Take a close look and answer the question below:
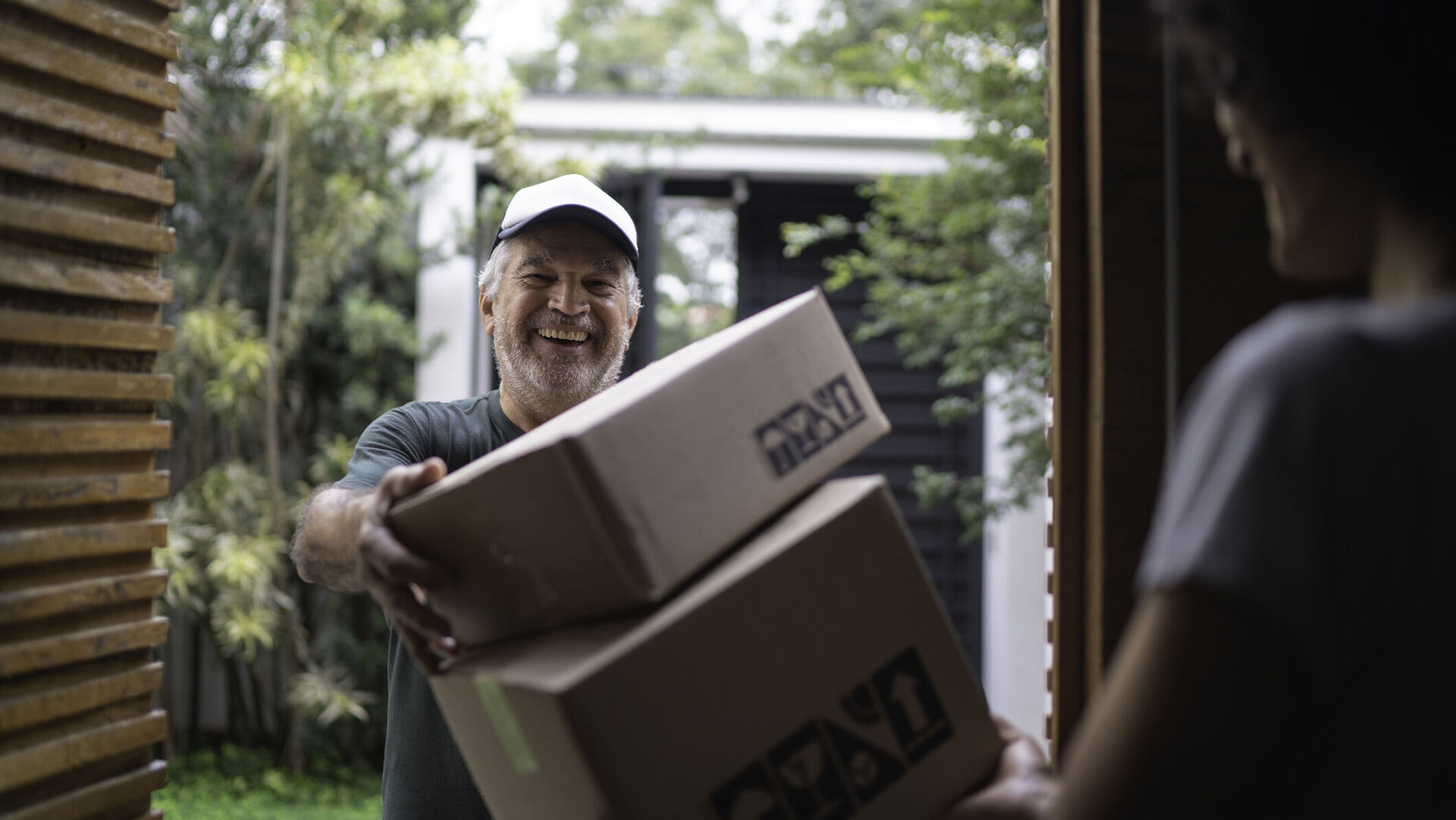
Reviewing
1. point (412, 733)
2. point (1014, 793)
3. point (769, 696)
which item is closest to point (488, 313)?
point (412, 733)

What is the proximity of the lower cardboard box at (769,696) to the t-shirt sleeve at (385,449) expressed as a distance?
52 cm

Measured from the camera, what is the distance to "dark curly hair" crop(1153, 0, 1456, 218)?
0.58 metres

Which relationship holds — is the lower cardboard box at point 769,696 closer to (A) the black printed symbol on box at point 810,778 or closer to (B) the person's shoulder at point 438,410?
(A) the black printed symbol on box at point 810,778

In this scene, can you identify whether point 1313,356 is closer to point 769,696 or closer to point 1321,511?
point 1321,511

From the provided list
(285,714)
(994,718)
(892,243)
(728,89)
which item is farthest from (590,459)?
(728,89)

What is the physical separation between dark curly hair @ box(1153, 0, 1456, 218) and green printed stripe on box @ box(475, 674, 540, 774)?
722 millimetres

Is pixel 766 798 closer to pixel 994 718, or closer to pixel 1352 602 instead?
pixel 994 718

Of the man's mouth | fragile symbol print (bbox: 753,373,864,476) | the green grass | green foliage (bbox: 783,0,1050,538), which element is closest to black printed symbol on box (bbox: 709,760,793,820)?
fragile symbol print (bbox: 753,373,864,476)

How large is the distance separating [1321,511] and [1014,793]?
456 millimetres

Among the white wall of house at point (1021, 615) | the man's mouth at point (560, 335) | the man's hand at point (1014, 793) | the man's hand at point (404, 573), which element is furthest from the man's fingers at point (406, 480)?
the white wall of house at point (1021, 615)

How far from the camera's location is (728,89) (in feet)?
41.8

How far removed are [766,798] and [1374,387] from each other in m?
0.54

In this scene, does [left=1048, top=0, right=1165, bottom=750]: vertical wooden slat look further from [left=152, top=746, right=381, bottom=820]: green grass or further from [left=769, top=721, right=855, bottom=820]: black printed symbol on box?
[left=152, top=746, right=381, bottom=820]: green grass

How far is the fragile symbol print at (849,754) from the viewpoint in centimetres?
87
